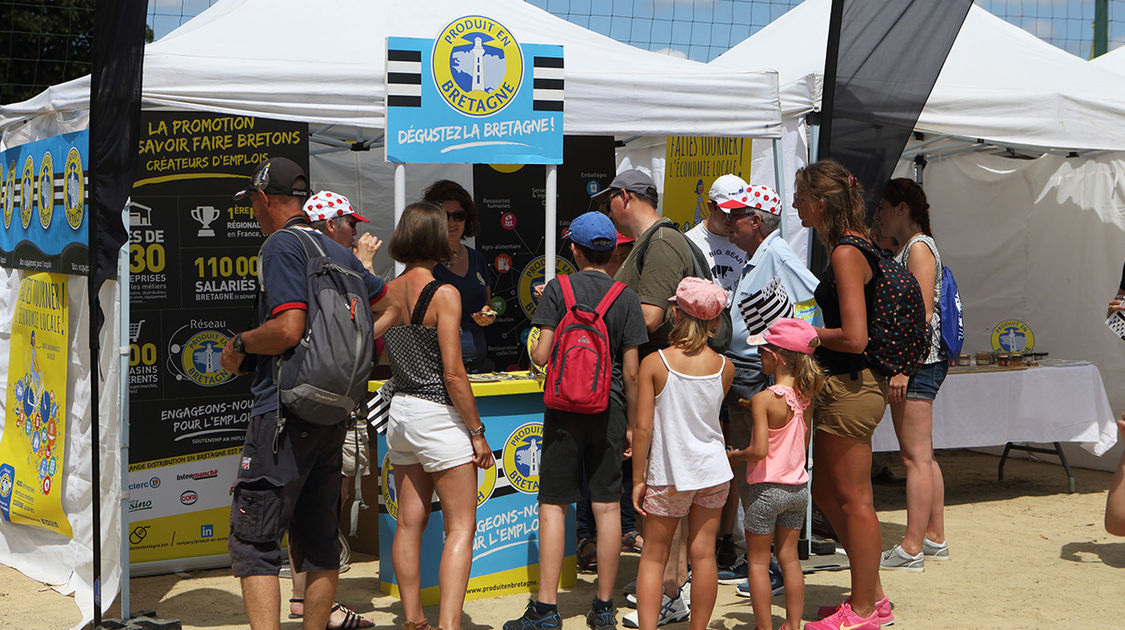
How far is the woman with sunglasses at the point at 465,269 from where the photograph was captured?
5.10 metres

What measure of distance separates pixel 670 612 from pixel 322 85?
8.20ft

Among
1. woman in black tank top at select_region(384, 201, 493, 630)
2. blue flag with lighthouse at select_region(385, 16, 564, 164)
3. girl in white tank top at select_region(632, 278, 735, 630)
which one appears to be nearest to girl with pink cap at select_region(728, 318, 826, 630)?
girl in white tank top at select_region(632, 278, 735, 630)

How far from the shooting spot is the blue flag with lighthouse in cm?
439

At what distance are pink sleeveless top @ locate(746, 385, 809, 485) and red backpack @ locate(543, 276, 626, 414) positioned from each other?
589 mm

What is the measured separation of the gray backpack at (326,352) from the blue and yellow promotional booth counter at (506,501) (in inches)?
45.9

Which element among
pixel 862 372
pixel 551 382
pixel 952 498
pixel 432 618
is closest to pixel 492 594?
pixel 432 618

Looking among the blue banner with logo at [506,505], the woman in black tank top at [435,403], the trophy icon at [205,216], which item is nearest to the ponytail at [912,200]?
the blue banner with logo at [506,505]

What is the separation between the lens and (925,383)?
5.03 metres

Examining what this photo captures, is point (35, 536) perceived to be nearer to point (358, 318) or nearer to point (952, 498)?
point (358, 318)

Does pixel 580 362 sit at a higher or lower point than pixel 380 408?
higher

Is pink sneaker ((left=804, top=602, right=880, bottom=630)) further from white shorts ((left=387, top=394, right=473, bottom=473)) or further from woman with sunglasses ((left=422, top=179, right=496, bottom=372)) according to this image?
woman with sunglasses ((left=422, top=179, right=496, bottom=372))

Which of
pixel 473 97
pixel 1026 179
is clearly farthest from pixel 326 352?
pixel 1026 179

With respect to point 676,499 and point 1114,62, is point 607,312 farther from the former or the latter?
point 1114,62

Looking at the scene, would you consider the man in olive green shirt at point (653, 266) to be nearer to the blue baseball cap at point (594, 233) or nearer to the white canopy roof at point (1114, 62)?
the blue baseball cap at point (594, 233)
